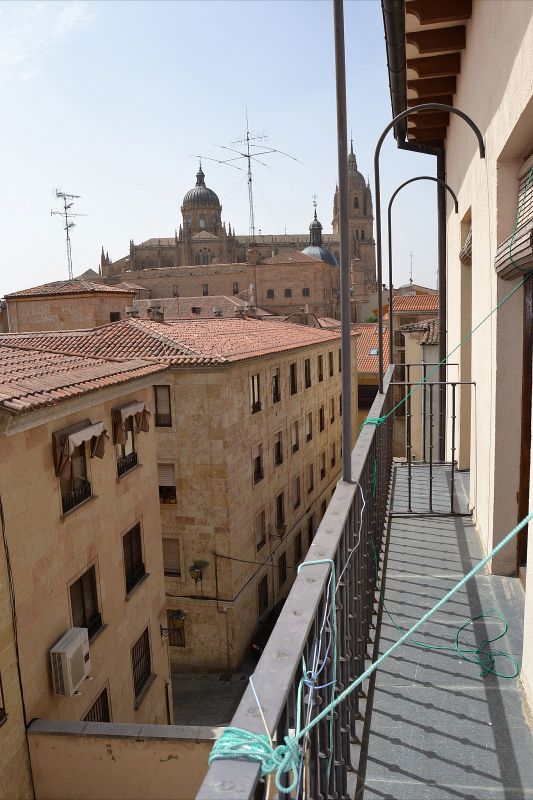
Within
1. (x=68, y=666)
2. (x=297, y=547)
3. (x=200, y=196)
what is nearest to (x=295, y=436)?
(x=297, y=547)

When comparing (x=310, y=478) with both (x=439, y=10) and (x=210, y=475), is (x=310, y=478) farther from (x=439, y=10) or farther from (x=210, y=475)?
(x=439, y=10)

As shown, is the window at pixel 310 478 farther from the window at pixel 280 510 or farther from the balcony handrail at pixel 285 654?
the balcony handrail at pixel 285 654

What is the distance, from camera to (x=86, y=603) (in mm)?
9641

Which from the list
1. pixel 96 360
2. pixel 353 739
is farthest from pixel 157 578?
pixel 353 739

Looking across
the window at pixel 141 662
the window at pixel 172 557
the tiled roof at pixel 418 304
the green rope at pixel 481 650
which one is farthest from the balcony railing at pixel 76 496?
the tiled roof at pixel 418 304

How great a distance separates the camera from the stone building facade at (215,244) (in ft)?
252

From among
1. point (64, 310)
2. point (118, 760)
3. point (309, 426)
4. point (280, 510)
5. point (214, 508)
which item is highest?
point (64, 310)

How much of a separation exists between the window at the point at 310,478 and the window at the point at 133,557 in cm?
1427

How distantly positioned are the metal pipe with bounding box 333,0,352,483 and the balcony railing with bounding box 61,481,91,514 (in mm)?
7139

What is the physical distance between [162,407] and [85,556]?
766 centimetres

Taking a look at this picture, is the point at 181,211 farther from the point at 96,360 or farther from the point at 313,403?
the point at 96,360

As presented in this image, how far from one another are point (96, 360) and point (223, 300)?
34.7 m

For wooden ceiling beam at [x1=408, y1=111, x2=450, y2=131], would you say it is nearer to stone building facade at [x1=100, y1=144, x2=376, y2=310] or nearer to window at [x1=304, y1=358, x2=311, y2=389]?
window at [x1=304, y1=358, x2=311, y2=389]

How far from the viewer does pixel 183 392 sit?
16.6m
